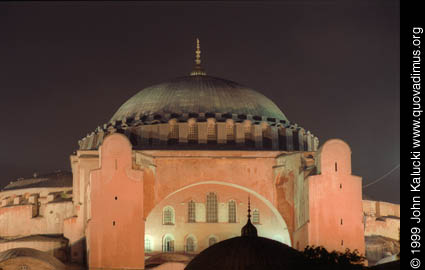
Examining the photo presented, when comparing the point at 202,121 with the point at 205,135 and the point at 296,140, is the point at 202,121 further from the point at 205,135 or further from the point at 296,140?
the point at 296,140

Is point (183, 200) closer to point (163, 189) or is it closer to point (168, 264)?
point (163, 189)

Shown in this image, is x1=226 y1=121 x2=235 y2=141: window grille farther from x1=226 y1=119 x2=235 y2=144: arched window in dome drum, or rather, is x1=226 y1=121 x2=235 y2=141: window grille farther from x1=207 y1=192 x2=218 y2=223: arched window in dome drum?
x1=207 y1=192 x2=218 y2=223: arched window in dome drum

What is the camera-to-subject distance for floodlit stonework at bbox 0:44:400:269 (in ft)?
161

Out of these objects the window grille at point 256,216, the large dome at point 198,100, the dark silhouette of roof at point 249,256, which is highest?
the large dome at point 198,100

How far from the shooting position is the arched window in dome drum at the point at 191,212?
53.5 meters

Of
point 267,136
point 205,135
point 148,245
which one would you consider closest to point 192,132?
point 205,135

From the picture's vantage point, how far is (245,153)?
5388cm

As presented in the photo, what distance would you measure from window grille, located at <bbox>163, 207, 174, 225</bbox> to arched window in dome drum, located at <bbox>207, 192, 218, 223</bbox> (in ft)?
6.65

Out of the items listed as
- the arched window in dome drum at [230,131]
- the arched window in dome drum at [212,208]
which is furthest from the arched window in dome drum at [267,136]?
the arched window in dome drum at [212,208]

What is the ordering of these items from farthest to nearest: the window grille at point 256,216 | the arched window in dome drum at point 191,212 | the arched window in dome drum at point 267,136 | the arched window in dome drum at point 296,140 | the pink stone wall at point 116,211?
the arched window in dome drum at point 296,140
the arched window in dome drum at point 267,136
the window grille at point 256,216
the arched window in dome drum at point 191,212
the pink stone wall at point 116,211

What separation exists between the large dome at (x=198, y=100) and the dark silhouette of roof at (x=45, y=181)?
4.97 m

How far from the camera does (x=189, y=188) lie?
53.7m

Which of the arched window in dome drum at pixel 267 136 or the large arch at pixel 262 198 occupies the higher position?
the arched window in dome drum at pixel 267 136

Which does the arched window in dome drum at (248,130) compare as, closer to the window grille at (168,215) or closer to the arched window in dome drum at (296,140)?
the arched window in dome drum at (296,140)
